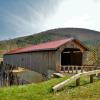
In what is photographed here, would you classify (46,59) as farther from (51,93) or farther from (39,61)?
(51,93)

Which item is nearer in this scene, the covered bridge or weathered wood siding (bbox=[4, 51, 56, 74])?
the covered bridge

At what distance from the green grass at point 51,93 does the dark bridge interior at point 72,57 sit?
60.4 feet

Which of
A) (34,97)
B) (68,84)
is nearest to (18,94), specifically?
(34,97)

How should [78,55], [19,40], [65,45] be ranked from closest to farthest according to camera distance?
[65,45] → [78,55] → [19,40]

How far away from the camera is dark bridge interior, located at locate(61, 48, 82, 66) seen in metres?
33.3

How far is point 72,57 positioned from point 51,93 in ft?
77.6

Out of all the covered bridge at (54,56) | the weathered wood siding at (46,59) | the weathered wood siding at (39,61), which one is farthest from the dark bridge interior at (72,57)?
the weathered wood siding at (39,61)

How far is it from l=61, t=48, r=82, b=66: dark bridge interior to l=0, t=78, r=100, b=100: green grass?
18421mm

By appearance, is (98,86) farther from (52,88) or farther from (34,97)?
(34,97)

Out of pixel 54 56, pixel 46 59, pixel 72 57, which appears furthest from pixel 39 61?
pixel 54 56

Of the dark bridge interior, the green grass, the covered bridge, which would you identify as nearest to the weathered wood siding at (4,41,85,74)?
the covered bridge

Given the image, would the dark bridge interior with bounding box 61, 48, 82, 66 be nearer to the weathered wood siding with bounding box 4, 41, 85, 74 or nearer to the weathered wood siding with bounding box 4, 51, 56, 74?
the weathered wood siding with bounding box 4, 41, 85, 74

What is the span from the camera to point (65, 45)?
94.6 feet

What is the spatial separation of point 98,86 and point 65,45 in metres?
15.5
